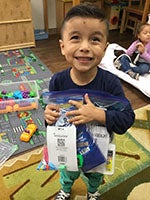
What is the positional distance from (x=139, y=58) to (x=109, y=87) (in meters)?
1.57

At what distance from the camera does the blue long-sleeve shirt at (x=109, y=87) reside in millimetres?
723

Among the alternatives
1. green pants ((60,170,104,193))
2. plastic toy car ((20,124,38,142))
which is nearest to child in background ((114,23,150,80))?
plastic toy car ((20,124,38,142))

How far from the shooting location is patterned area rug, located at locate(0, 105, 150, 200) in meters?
1.11

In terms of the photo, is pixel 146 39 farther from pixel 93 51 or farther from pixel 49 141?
pixel 49 141

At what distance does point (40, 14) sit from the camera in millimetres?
3146

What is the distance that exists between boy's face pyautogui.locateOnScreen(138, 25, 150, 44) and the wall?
164 cm

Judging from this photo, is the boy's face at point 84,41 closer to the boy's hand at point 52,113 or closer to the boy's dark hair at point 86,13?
the boy's dark hair at point 86,13

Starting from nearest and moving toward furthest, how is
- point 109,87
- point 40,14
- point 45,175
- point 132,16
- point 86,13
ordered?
point 86,13, point 109,87, point 45,175, point 40,14, point 132,16

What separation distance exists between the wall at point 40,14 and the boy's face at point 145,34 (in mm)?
1641

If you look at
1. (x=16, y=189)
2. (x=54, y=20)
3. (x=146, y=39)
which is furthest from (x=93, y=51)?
Answer: (x=54, y=20)

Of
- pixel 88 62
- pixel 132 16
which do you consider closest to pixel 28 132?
pixel 88 62

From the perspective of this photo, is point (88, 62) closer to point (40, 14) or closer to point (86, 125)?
point (86, 125)

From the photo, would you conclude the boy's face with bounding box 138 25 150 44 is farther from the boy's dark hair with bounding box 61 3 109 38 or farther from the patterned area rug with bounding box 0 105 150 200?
the boy's dark hair with bounding box 61 3 109 38

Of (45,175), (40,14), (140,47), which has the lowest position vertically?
(45,175)
